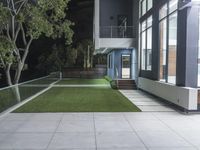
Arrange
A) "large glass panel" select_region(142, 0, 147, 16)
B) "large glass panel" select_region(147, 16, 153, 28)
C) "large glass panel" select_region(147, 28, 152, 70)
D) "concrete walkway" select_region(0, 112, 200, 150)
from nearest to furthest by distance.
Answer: "concrete walkway" select_region(0, 112, 200, 150)
"large glass panel" select_region(147, 16, 153, 28)
"large glass panel" select_region(147, 28, 152, 70)
"large glass panel" select_region(142, 0, 147, 16)

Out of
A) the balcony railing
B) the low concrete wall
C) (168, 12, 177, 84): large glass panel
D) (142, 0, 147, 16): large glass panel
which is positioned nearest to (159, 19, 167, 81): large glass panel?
the low concrete wall

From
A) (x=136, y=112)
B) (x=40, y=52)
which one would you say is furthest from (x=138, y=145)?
(x=40, y=52)

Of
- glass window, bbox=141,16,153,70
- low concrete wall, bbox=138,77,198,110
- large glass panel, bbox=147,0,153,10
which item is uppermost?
large glass panel, bbox=147,0,153,10

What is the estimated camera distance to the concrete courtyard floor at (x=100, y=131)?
6855 millimetres

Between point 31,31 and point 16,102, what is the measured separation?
13.6ft

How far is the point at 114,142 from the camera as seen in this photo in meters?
7.10

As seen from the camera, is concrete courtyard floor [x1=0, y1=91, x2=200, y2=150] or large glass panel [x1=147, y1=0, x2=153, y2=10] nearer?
concrete courtyard floor [x1=0, y1=91, x2=200, y2=150]

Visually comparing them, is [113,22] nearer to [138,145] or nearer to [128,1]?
[128,1]

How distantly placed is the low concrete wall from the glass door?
1007 cm

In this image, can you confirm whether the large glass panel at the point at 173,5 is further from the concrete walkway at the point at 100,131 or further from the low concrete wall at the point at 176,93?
the concrete walkway at the point at 100,131

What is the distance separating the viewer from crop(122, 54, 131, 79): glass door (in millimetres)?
28164

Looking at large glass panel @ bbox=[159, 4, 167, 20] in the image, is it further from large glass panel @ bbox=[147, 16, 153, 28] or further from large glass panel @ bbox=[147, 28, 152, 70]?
large glass panel @ bbox=[147, 28, 152, 70]

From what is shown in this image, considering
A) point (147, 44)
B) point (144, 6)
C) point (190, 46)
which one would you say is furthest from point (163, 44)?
point (144, 6)

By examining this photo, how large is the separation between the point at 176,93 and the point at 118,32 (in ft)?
48.4
